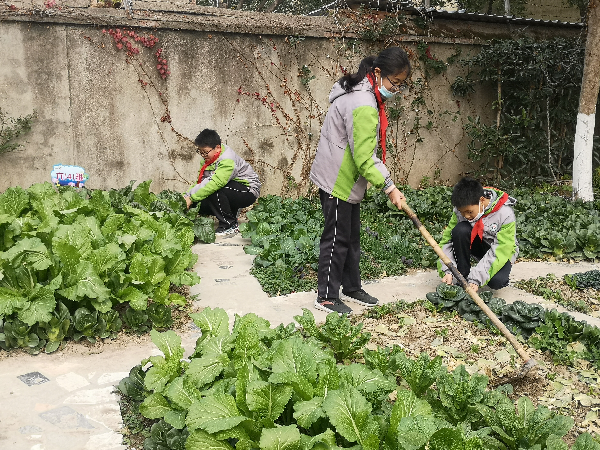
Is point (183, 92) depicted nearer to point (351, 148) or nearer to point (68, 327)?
point (351, 148)

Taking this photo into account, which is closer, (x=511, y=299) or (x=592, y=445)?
(x=592, y=445)

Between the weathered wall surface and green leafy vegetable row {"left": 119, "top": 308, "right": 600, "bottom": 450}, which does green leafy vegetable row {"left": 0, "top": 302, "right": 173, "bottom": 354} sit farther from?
the weathered wall surface

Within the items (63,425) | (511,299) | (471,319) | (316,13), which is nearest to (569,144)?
(316,13)

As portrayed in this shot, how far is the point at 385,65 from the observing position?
162 inches

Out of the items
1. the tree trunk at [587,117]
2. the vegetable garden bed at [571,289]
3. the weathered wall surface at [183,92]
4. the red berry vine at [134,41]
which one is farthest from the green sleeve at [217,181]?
the tree trunk at [587,117]

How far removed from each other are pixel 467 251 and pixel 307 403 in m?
2.85

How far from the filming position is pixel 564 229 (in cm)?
661

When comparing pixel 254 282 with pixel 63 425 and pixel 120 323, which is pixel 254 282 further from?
pixel 63 425

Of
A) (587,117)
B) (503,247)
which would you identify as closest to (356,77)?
(503,247)

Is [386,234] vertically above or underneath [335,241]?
underneath

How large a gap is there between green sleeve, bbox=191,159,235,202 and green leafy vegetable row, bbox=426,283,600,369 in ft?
10.5

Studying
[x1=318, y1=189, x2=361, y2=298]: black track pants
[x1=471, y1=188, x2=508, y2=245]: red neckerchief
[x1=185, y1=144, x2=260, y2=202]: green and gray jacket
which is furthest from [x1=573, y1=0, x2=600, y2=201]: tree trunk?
[x1=318, y1=189, x2=361, y2=298]: black track pants

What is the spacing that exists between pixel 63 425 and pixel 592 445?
2.45 meters

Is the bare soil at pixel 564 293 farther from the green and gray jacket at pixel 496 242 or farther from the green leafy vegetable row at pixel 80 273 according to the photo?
the green leafy vegetable row at pixel 80 273
